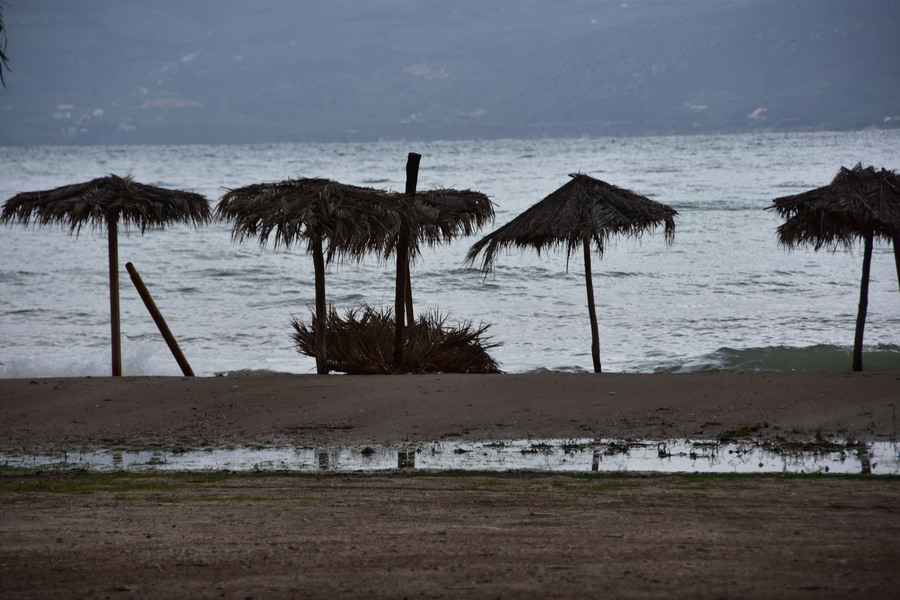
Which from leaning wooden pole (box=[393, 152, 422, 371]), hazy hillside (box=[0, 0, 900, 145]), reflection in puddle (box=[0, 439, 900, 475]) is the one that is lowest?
reflection in puddle (box=[0, 439, 900, 475])

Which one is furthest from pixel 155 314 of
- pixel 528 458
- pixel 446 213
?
pixel 528 458

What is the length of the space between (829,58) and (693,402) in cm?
17570

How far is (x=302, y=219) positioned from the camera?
786cm

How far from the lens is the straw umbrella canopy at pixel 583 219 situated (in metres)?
8.86

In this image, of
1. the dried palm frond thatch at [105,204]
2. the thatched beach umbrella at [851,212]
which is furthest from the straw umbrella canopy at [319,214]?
the thatched beach umbrella at [851,212]

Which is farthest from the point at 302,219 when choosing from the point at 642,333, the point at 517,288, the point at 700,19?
the point at 700,19

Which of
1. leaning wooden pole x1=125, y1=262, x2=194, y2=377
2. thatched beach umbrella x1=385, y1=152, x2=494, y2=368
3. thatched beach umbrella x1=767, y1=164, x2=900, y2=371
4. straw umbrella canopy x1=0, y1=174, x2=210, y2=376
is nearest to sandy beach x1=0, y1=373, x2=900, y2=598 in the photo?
leaning wooden pole x1=125, y1=262, x2=194, y2=377

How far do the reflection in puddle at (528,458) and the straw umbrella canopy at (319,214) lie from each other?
7.88ft

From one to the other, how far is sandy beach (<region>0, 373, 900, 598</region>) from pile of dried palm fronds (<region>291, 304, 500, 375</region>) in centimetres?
170

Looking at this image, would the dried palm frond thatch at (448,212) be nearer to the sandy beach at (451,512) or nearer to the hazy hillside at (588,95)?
the sandy beach at (451,512)

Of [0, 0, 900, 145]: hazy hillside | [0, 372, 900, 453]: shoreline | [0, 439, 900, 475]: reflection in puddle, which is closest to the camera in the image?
[0, 439, 900, 475]: reflection in puddle

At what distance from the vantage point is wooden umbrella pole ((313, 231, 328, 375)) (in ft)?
27.4

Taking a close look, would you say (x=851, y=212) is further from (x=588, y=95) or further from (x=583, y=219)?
(x=588, y=95)

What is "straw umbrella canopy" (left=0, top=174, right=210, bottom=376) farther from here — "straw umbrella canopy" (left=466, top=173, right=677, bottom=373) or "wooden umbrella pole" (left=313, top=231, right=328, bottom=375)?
"straw umbrella canopy" (left=466, top=173, right=677, bottom=373)
